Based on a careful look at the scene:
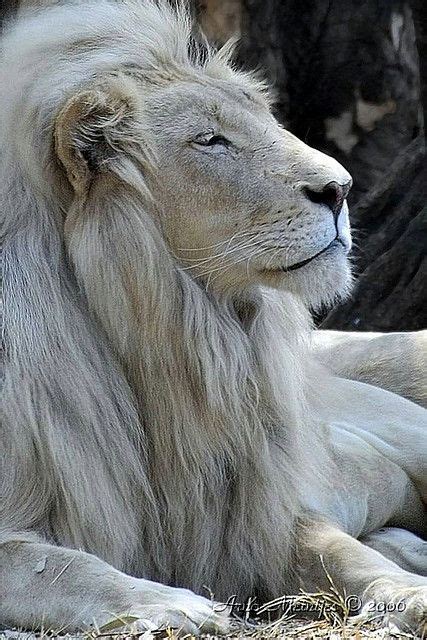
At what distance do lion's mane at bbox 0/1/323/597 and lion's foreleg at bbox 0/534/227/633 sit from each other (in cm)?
10

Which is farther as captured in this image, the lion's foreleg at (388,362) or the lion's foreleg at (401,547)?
the lion's foreleg at (388,362)

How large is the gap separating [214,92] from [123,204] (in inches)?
13.2

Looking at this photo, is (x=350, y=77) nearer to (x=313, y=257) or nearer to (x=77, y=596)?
(x=313, y=257)

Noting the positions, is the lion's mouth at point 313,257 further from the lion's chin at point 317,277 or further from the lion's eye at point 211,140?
the lion's eye at point 211,140

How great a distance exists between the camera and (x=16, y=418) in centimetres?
312

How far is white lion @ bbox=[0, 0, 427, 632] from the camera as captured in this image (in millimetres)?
3148

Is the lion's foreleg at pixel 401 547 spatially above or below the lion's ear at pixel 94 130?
below

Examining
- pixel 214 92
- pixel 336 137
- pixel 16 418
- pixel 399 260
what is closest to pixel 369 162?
pixel 336 137

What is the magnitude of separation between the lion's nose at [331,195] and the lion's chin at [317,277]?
0.08 m

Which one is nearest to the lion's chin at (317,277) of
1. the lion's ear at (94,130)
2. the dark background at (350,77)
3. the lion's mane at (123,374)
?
the lion's mane at (123,374)

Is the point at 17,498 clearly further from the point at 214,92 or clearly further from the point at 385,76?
the point at 385,76

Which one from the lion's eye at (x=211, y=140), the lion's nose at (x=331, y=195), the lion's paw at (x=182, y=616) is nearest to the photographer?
the lion's paw at (x=182, y=616)

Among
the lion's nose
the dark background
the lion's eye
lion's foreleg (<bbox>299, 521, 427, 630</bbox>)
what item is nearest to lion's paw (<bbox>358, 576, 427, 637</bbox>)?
lion's foreleg (<bbox>299, 521, 427, 630</bbox>)

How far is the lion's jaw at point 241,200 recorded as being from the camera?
3.15 m
